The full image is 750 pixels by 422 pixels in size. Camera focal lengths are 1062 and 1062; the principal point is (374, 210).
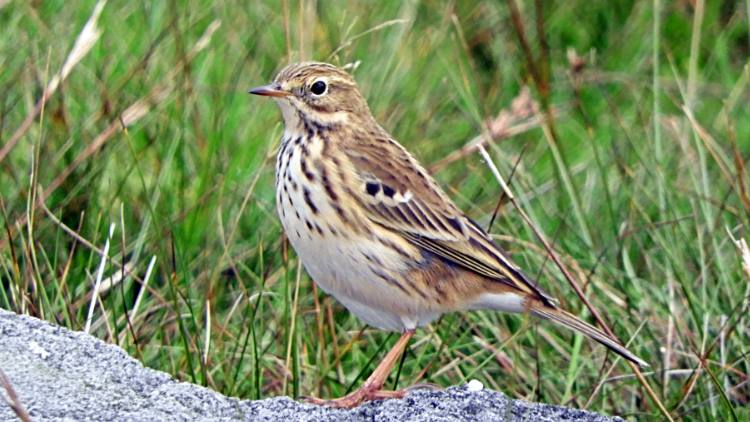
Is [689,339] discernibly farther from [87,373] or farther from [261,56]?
[261,56]

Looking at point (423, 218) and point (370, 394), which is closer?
point (370, 394)

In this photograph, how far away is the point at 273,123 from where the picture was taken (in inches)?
244

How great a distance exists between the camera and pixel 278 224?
5.24m

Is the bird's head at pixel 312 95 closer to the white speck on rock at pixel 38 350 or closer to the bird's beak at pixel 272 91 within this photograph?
the bird's beak at pixel 272 91

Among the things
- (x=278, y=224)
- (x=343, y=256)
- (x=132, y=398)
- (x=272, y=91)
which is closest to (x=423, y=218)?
(x=343, y=256)

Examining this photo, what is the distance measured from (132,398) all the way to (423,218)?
1.57m

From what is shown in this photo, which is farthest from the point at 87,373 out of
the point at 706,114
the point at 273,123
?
the point at 706,114

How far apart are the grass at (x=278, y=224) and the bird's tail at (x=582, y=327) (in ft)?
0.50

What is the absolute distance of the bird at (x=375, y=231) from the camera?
159 inches

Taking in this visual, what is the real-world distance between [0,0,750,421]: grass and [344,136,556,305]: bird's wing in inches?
10.5

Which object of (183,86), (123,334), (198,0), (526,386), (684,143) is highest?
(198,0)

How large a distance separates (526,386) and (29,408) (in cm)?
227

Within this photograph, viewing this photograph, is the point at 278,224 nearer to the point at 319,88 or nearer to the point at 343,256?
the point at 319,88

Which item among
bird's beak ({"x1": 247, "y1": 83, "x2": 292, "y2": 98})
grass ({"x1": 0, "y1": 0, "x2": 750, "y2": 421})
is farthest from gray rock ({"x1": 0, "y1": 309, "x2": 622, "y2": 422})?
bird's beak ({"x1": 247, "y1": 83, "x2": 292, "y2": 98})
